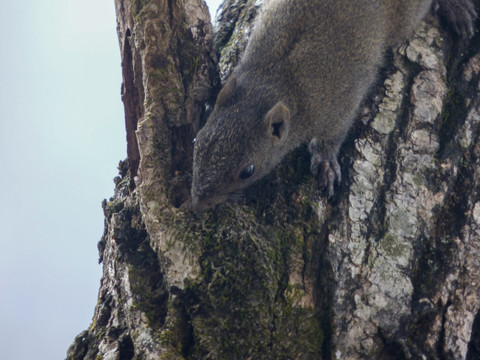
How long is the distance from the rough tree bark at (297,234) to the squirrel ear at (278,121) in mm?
419

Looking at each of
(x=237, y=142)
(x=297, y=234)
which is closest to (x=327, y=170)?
(x=297, y=234)

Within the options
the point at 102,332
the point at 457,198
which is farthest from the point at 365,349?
the point at 102,332

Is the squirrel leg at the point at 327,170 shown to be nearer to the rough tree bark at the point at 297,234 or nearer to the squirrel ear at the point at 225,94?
the rough tree bark at the point at 297,234

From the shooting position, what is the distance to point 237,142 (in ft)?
11.6

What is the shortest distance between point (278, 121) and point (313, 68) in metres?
0.69

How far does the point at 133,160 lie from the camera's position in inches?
132

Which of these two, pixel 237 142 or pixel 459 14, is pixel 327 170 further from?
pixel 459 14

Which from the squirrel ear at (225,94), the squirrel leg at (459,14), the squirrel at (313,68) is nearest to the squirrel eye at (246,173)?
the squirrel at (313,68)

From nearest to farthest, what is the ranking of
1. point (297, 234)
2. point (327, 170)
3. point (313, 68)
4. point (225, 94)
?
point (297, 234) → point (327, 170) → point (225, 94) → point (313, 68)

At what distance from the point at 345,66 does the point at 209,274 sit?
98.7 inches

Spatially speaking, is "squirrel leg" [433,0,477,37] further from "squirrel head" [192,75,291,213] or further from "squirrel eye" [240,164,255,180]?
"squirrel eye" [240,164,255,180]

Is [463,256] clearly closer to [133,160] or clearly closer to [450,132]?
[450,132]

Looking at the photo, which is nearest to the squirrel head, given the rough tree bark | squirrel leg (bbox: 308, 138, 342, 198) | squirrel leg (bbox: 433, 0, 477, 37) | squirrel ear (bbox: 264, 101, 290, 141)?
squirrel ear (bbox: 264, 101, 290, 141)

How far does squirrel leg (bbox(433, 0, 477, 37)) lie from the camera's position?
11.8 ft
